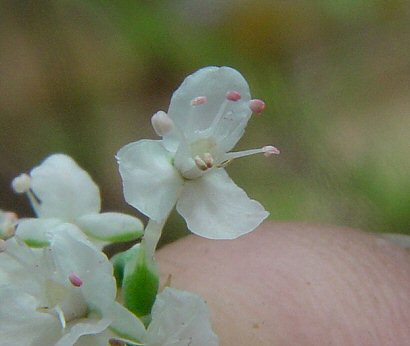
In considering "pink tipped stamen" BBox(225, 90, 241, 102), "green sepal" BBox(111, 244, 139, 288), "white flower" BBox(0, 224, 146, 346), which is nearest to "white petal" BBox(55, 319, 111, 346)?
"white flower" BBox(0, 224, 146, 346)

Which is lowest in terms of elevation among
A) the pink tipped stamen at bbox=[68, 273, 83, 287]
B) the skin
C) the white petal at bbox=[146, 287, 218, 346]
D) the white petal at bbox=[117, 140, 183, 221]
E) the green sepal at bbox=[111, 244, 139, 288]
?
the skin

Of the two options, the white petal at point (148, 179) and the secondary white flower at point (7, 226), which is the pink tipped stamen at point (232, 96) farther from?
the secondary white flower at point (7, 226)

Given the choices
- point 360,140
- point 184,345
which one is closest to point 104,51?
point 360,140

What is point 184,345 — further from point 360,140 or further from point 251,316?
point 360,140

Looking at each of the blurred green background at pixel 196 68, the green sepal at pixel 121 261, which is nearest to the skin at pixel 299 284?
the green sepal at pixel 121 261

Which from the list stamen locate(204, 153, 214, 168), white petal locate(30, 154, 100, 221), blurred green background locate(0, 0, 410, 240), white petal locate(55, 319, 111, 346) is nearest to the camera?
white petal locate(55, 319, 111, 346)

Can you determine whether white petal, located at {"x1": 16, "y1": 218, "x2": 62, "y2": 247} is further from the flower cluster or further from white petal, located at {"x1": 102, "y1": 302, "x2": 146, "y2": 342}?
white petal, located at {"x1": 102, "y1": 302, "x2": 146, "y2": 342}

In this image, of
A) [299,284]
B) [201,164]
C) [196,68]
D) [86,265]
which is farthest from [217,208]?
[196,68]
